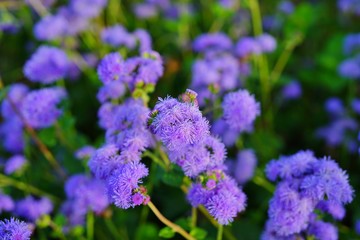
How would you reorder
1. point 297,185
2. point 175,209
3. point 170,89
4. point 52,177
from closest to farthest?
point 297,185 → point 175,209 → point 52,177 → point 170,89

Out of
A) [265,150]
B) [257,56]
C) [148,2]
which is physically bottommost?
[265,150]

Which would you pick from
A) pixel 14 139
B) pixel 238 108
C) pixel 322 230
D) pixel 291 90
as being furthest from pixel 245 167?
pixel 14 139

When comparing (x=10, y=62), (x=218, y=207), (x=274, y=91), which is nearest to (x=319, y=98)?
(x=274, y=91)

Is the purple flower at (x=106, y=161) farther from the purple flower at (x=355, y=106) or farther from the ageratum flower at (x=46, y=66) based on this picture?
the purple flower at (x=355, y=106)

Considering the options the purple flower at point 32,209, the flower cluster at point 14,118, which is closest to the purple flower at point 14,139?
the flower cluster at point 14,118

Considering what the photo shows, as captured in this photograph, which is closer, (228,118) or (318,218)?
(318,218)

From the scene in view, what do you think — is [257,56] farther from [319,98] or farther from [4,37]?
[4,37]

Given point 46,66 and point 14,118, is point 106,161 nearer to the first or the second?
point 46,66

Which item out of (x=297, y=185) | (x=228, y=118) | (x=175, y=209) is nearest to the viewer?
(x=297, y=185)
